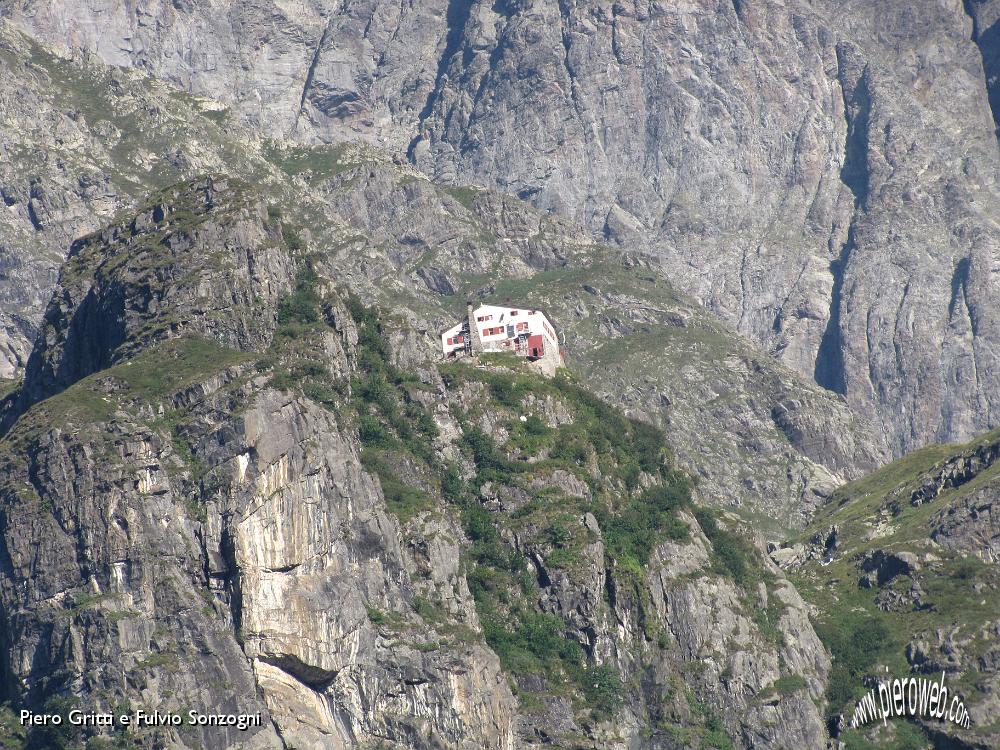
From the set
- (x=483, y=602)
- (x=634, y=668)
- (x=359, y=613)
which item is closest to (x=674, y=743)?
(x=634, y=668)

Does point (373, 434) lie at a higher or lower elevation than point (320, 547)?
higher

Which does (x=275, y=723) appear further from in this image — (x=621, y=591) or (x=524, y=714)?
(x=621, y=591)

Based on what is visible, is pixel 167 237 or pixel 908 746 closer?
pixel 908 746

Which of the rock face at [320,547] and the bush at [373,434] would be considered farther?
the bush at [373,434]

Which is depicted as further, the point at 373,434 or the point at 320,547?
the point at 373,434

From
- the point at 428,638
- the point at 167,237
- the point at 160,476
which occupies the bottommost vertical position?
the point at 428,638

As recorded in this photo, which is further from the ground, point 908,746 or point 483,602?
point 483,602

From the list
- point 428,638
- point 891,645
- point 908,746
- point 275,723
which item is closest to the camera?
point 275,723

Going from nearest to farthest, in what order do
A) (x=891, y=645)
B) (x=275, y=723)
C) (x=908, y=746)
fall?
(x=275, y=723), (x=908, y=746), (x=891, y=645)
